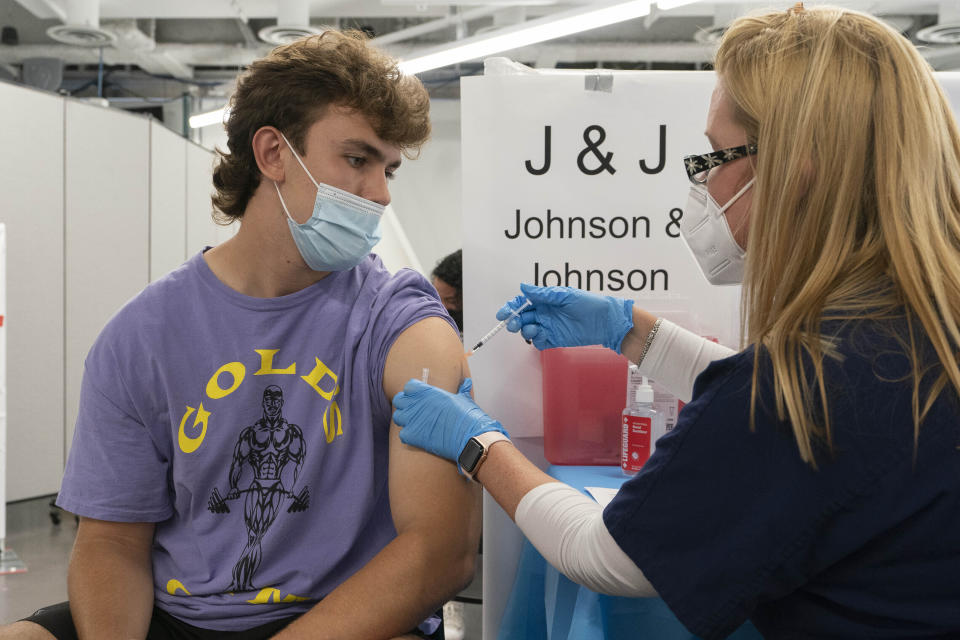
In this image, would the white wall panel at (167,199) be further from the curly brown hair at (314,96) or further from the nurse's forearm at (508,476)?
the nurse's forearm at (508,476)

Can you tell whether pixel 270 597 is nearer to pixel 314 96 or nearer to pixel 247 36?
pixel 314 96

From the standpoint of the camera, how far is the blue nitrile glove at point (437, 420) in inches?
49.1

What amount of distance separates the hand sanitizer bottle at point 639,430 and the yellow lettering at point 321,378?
63 cm

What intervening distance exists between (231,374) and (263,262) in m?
0.23

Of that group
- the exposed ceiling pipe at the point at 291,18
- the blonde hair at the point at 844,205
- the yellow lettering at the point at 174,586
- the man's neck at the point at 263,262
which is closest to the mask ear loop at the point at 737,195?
the blonde hair at the point at 844,205

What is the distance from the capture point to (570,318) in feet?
5.33

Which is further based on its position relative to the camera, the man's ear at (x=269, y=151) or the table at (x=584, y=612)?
the man's ear at (x=269, y=151)

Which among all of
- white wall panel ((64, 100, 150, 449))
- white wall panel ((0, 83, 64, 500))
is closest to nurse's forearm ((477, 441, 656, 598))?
white wall panel ((0, 83, 64, 500))

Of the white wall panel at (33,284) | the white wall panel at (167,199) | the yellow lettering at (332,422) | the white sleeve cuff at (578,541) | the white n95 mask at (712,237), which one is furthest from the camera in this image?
the white wall panel at (167,199)

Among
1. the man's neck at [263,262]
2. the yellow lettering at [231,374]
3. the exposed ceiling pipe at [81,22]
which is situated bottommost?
the yellow lettering at [231,374]

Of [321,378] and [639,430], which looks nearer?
[321,378]

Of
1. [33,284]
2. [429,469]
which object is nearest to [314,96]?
[429,469]

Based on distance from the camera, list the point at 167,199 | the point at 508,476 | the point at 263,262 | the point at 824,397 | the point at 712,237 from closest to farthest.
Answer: the point at 824,397, the point at 508,476, the point at 712,237, the point at 263,262, the point at 167,199

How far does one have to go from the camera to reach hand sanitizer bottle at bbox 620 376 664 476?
163cm
